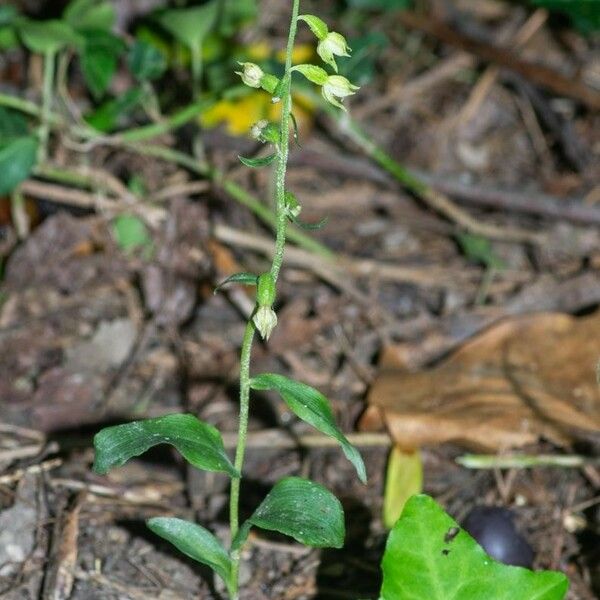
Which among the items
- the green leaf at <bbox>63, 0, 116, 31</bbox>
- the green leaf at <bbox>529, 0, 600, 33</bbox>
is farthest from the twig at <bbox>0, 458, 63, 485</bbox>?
the green leaf at <bbox>529, 0, 600, 33</bbox>

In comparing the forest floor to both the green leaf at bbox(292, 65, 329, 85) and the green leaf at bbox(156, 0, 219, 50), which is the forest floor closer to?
the green leaf at bbox(156, 0, 219, 50)

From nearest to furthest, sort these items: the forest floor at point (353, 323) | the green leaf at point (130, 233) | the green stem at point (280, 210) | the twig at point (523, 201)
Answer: the green stem at point (280, 210)
the forest floor at point (353, 323)
the green leaf at point (130, 233)
the twig at point (523, 201)

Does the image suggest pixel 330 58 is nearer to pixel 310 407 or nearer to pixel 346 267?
pixel 310 407

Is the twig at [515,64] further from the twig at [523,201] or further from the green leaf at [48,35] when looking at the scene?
the green leaf at [48,35]

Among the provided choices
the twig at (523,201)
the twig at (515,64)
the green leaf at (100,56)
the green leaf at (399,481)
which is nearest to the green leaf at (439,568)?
the green leaf at (399,481)

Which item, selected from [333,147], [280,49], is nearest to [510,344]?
[333,147]

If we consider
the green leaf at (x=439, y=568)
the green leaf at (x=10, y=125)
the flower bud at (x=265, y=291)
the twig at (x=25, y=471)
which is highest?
the flower bud at (x=265, y=291)
